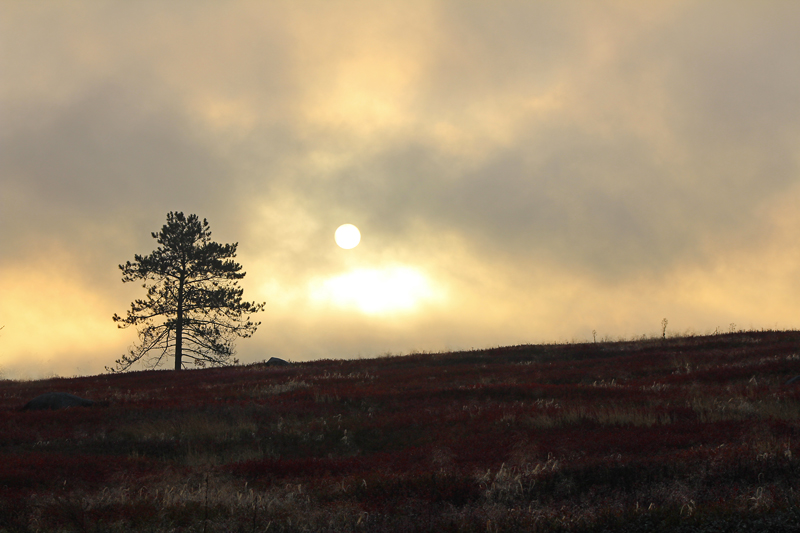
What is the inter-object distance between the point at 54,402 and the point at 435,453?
1386cm

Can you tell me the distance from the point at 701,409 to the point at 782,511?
6.80 m

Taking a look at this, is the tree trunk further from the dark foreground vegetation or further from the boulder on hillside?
the dark foreground vegetation

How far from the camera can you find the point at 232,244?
37250 millimetres

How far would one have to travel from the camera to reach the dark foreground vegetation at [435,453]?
21.0 ft

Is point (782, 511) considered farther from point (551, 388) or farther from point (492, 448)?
point (551, 388)

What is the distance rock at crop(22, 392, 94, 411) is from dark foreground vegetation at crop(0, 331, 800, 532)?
28.9 inches

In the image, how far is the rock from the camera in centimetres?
1748

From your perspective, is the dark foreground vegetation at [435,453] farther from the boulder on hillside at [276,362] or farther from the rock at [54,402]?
the boulder on hillside at [276,362]

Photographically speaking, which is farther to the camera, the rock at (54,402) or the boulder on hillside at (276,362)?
the boulder on hillside at (276,362)

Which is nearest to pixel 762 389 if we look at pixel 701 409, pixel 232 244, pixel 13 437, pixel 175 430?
pixel 701 409

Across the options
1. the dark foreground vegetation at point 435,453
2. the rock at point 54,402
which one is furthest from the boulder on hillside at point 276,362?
the rock at point 54,402

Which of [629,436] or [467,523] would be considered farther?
[629,436]

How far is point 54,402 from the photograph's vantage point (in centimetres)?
1766

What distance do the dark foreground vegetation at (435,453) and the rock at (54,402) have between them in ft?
2.41
